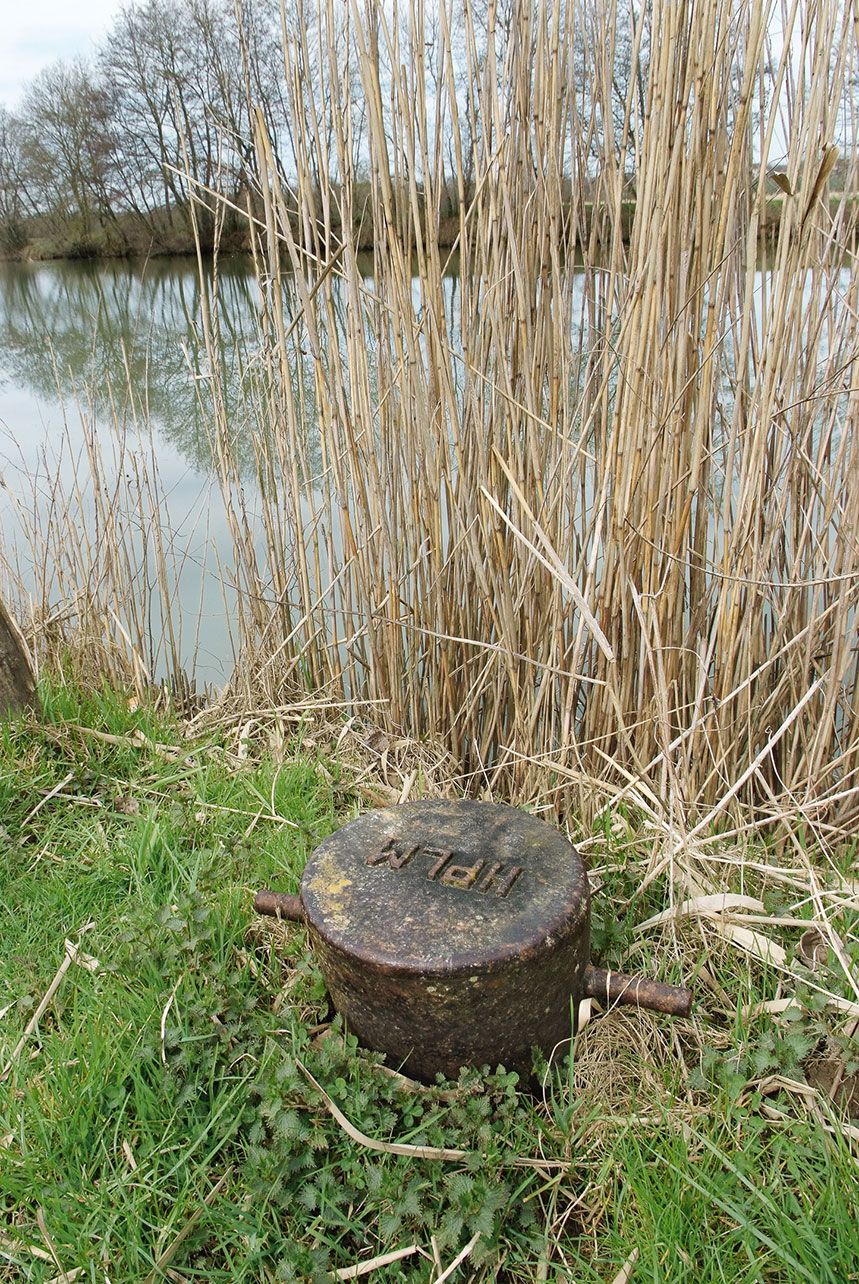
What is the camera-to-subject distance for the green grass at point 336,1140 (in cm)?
87

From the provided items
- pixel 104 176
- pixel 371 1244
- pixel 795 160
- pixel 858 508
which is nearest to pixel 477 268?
pixel 795 160

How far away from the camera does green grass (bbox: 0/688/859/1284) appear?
87 centimetres

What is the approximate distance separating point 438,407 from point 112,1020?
3.81 ft

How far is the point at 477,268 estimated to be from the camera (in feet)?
5.09

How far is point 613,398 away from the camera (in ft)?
5.14

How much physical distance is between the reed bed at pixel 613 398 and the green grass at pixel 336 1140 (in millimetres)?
386

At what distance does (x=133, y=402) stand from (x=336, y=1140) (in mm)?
1847

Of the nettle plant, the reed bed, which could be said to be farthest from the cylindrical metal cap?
the reed bed

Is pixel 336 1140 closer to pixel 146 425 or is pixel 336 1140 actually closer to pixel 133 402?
pixel 133 402

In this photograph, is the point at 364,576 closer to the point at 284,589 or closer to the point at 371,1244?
the point at 284,589

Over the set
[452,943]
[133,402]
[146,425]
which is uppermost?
[133,402]

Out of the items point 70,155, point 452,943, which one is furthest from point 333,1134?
point 70,155

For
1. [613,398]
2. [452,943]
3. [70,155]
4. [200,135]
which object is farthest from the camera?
[70,155]

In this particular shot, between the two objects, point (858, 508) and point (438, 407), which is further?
point (438, 407)
